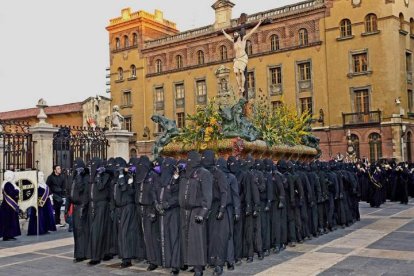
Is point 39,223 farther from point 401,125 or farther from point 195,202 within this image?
point 401,125

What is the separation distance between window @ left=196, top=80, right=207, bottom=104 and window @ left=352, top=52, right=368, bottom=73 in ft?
43.6

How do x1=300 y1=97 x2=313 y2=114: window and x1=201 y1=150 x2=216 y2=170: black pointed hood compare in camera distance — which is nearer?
x1=201 y1=150 x2=216 y2=170: black pointed hood

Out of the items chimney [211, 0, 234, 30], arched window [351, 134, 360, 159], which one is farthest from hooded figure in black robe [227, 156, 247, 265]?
chimney [211, 0, 234, 30]

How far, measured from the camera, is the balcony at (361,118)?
1339 inches

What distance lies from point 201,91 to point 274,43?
8.01m

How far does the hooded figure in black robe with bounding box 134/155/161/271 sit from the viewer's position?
864cm

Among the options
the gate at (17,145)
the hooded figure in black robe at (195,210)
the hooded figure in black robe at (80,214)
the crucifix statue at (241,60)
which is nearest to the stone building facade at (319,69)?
the crucifix statue at (241,60)

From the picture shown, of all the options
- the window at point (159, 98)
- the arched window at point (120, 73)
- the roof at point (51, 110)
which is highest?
the arched window at point (120, 73)

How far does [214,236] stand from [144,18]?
41.4 meters

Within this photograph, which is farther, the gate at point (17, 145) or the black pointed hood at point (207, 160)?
the gate at point (17, 145)

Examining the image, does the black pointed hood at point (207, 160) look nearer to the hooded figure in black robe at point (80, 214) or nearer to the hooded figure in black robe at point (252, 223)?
the hooded figure in black robe at point (252, 223)

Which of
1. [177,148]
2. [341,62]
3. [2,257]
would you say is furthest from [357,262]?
[341,62]

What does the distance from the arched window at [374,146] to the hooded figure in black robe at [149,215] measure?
28121 mm

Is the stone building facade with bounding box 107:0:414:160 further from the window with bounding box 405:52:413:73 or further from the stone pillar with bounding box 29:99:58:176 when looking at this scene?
the stone pillar with bounding box 29:99:58:176
